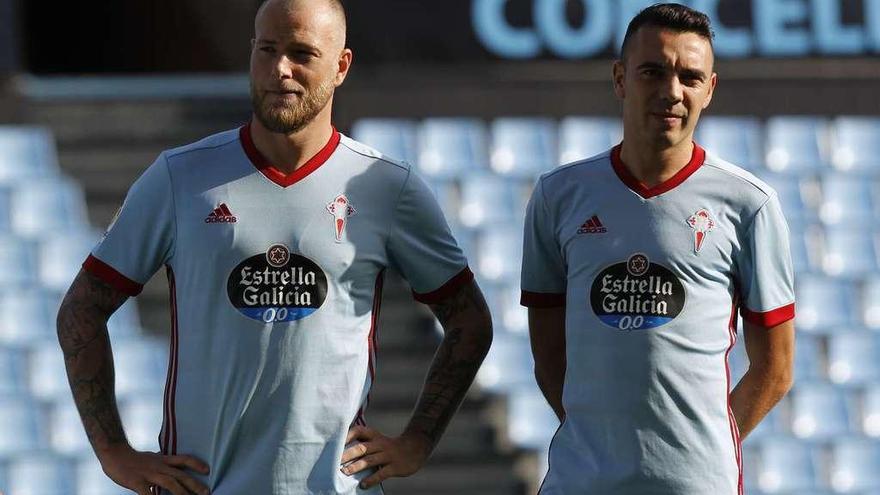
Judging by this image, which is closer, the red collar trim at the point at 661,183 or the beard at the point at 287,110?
the beard at the point at 287,110

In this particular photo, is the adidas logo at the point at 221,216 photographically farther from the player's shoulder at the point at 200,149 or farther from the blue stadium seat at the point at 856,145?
the blue stadium seat at the point at 856,145

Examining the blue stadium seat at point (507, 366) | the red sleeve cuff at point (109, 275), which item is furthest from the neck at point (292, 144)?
the blue stadium seat at point (507, 366)

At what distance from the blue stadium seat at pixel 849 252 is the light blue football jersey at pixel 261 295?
5466mm

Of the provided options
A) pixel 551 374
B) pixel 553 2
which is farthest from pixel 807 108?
pixel 551 374

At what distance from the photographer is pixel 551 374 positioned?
2.99m

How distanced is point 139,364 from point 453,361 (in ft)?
15.6

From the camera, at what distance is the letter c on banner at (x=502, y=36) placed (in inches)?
295

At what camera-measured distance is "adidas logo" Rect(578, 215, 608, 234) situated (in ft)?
9.12

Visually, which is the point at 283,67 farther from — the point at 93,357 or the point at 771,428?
the point at 771,428

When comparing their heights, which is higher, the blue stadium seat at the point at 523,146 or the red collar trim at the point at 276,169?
the blue stadium seat at the point at 523,146

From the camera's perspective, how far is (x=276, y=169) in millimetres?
2697

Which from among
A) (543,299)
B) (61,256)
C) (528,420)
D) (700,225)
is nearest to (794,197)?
(528,420)

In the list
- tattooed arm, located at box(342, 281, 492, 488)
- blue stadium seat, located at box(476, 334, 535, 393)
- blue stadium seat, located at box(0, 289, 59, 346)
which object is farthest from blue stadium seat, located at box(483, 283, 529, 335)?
tattooed arm, located at box(342, 281, 492, 488)

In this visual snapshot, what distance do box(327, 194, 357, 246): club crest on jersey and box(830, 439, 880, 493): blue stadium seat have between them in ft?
17.5
